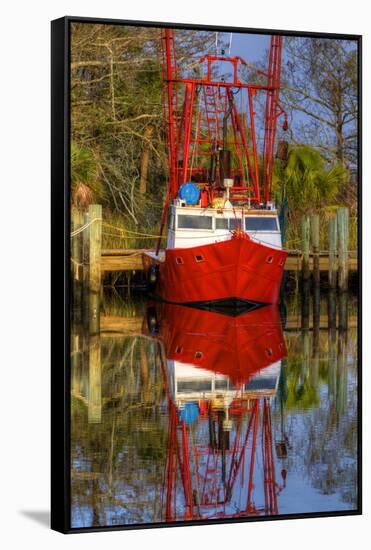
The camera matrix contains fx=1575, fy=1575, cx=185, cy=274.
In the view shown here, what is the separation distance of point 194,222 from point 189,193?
0.68m

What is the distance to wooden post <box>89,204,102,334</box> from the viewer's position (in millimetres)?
8852

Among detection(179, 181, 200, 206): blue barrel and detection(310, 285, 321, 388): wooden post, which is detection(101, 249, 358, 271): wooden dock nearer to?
detection(310, 285, 321, 388): wooden post

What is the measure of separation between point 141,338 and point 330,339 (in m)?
1.20

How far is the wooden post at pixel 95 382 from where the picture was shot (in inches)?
349

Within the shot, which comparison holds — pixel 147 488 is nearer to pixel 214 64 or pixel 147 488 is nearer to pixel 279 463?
pixel 279 463

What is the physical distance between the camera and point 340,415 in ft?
30.2

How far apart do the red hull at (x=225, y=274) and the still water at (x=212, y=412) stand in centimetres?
15

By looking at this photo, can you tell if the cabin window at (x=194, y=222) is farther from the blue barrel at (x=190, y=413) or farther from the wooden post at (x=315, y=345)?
the blue barrel at (x=190, y=413)

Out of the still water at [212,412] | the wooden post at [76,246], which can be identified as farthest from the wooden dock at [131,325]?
the wooden post at [76,246]

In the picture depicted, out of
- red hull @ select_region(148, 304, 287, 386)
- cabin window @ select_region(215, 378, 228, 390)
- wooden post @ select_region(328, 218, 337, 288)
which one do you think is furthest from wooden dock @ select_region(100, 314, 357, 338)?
cabin window @ select_region(215, 378, 228, 390)

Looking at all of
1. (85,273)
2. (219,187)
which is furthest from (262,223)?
(85,273)

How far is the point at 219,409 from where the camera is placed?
361 inches

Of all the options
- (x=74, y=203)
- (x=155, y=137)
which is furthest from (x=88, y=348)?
(x=155, y=137)

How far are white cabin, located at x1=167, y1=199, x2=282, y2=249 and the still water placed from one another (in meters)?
0.48
